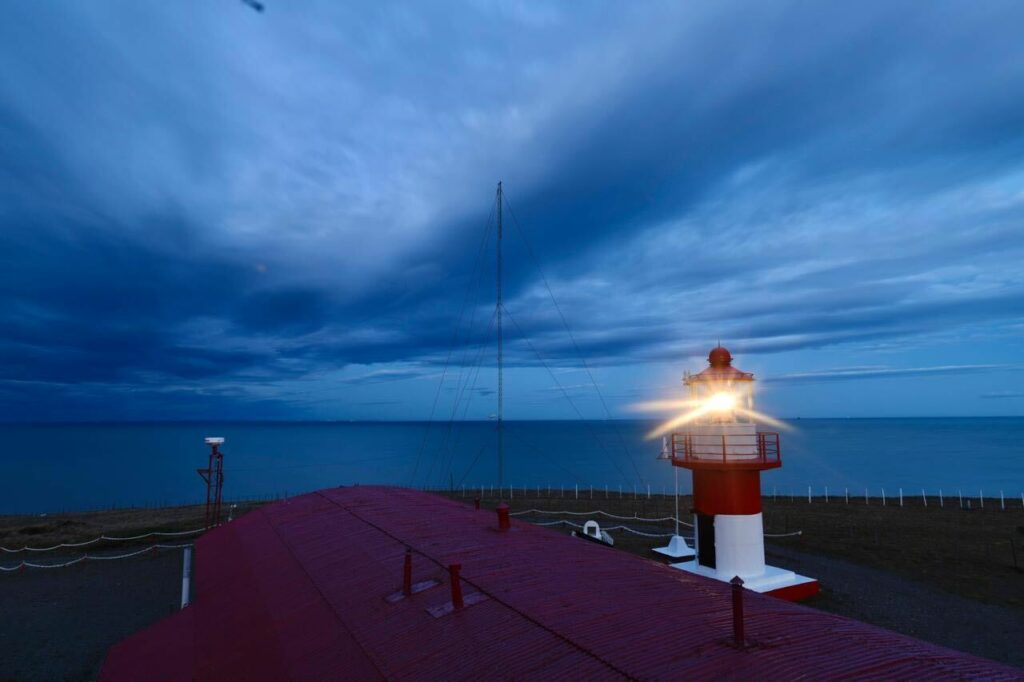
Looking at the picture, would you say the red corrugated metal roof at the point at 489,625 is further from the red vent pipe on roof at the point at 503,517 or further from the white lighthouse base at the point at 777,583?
the white lighthouse base at the point at 777,583

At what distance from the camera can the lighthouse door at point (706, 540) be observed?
60.5 ft

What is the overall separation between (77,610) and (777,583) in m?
26.9

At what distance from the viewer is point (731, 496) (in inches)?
697

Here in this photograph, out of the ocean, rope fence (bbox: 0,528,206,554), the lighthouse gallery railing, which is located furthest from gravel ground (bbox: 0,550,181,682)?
the ocean

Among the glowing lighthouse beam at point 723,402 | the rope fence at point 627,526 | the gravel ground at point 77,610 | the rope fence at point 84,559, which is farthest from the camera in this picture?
the rope fence at point 627,526

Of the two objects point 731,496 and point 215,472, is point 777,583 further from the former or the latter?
point 215,472

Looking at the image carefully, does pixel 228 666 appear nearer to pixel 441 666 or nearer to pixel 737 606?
pixel 441 666

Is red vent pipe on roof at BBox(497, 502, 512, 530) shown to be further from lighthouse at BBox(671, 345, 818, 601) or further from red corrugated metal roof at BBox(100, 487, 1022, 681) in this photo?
lighthouse at BBox(671, 345, 818, 601)

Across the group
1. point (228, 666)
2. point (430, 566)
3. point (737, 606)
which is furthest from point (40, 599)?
point (737, 606)

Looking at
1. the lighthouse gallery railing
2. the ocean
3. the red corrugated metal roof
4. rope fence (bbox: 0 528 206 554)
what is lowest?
the ocean

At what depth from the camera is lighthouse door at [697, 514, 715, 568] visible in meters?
18.4

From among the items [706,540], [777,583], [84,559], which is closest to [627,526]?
[706,540]

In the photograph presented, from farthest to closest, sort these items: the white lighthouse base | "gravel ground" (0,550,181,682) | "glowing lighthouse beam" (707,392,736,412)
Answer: "glowing lighthouse beam" (707,392,736,412) < the white lighthouse base < "gravel ground" (0,550,181,682)

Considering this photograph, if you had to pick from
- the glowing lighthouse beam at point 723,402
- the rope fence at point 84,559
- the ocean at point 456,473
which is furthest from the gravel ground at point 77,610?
the ocean at point 456,473
